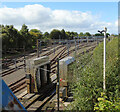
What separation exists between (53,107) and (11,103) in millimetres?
3992

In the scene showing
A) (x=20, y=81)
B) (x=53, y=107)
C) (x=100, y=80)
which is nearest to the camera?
(x=100, y=80)

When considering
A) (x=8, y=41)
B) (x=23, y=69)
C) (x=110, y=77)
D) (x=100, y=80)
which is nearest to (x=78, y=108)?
(x=100, y=80)

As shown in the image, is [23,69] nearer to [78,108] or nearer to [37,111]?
[37,111]

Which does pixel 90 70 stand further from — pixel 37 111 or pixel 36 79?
pixel 36 79

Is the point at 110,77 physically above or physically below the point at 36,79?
above

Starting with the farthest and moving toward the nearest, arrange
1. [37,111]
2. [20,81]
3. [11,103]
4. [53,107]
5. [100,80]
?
1. [20,81]
2. [37,111]
3. [53,107]
4. [100,80]
5. [11,103]

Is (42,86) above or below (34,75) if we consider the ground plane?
below

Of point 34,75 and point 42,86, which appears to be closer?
point 34,75

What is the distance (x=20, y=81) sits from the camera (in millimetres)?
9836

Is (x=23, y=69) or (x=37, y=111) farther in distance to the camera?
(x=23, y=69)

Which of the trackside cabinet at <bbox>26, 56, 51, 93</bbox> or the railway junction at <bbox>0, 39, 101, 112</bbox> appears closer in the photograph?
the railway junction at <bbox>0, 39, 101, 112</bbox>

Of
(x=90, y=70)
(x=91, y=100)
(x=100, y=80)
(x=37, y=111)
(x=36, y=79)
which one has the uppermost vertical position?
(x=90, y=70)

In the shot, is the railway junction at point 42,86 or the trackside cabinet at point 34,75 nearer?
the railway junction at point 42,86

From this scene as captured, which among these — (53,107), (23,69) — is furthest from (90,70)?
(23,69)
